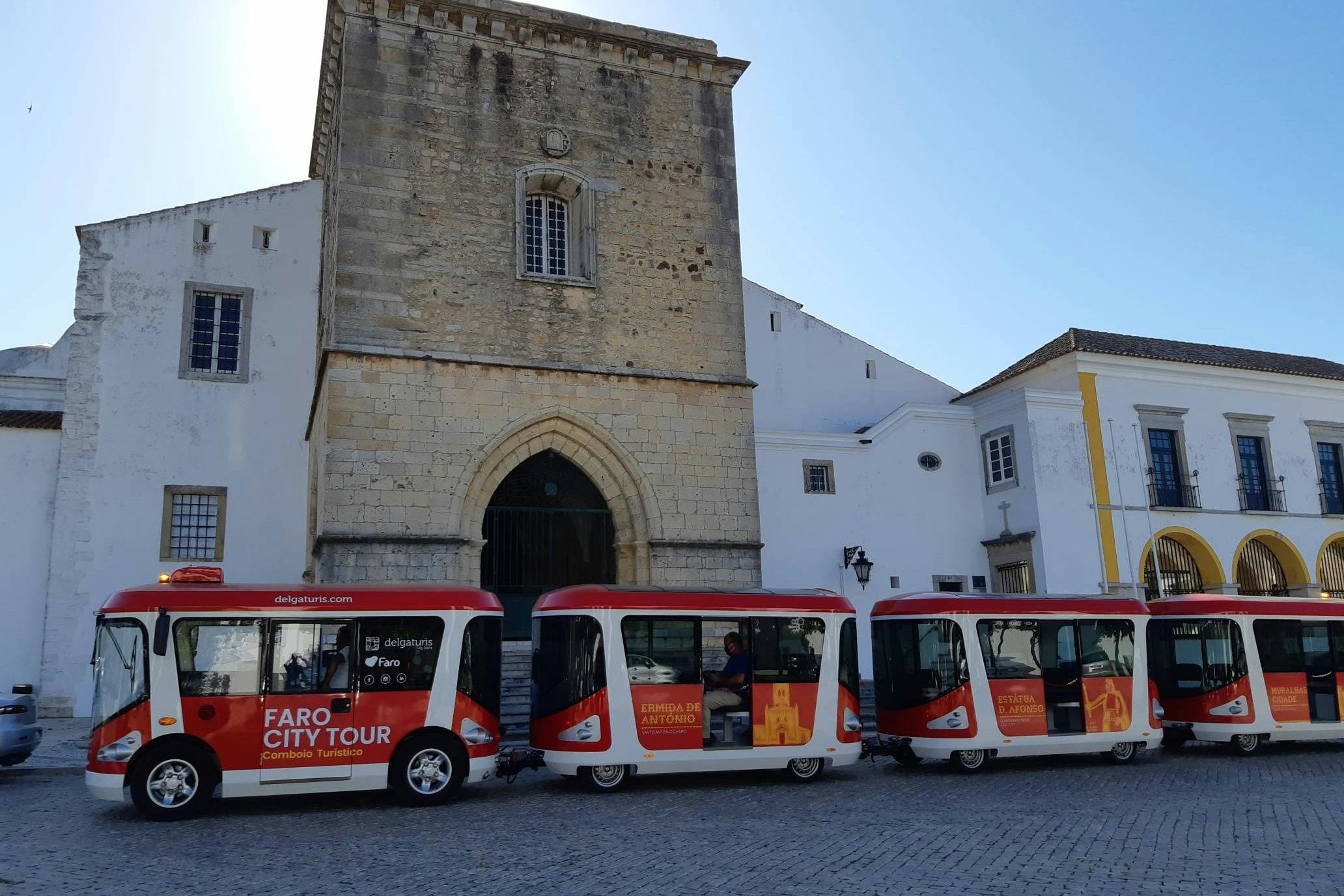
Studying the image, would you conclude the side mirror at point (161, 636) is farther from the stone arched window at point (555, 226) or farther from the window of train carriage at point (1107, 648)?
the window of train carriage at point (1107, 648)

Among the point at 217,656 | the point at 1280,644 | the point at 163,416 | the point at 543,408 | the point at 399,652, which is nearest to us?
the point at 217,656

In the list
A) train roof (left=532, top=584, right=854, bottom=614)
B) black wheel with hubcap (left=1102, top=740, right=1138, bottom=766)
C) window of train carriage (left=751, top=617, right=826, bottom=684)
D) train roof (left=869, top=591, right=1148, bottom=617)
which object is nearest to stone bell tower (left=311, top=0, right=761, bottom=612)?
train roof (left=869, top=591, right=1148, bottom=617)

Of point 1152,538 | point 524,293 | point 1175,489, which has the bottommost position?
point 1152,538

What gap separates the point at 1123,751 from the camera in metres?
13.4

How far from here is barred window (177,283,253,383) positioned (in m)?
20.9

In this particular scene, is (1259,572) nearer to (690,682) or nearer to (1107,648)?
(1107,648)

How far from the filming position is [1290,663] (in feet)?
48.8

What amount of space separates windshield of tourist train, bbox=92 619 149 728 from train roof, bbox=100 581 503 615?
193mm

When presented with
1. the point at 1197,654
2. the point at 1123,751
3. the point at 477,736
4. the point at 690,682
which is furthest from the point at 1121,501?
the point at 477,736

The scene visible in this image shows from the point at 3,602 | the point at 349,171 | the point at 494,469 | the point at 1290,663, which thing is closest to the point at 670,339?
the point at 494,469

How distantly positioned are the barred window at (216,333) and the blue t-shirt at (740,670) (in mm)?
13687

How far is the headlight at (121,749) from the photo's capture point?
30.4ft

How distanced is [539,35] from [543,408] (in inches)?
247

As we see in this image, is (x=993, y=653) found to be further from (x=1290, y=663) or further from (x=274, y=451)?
(x=274, y=451)
